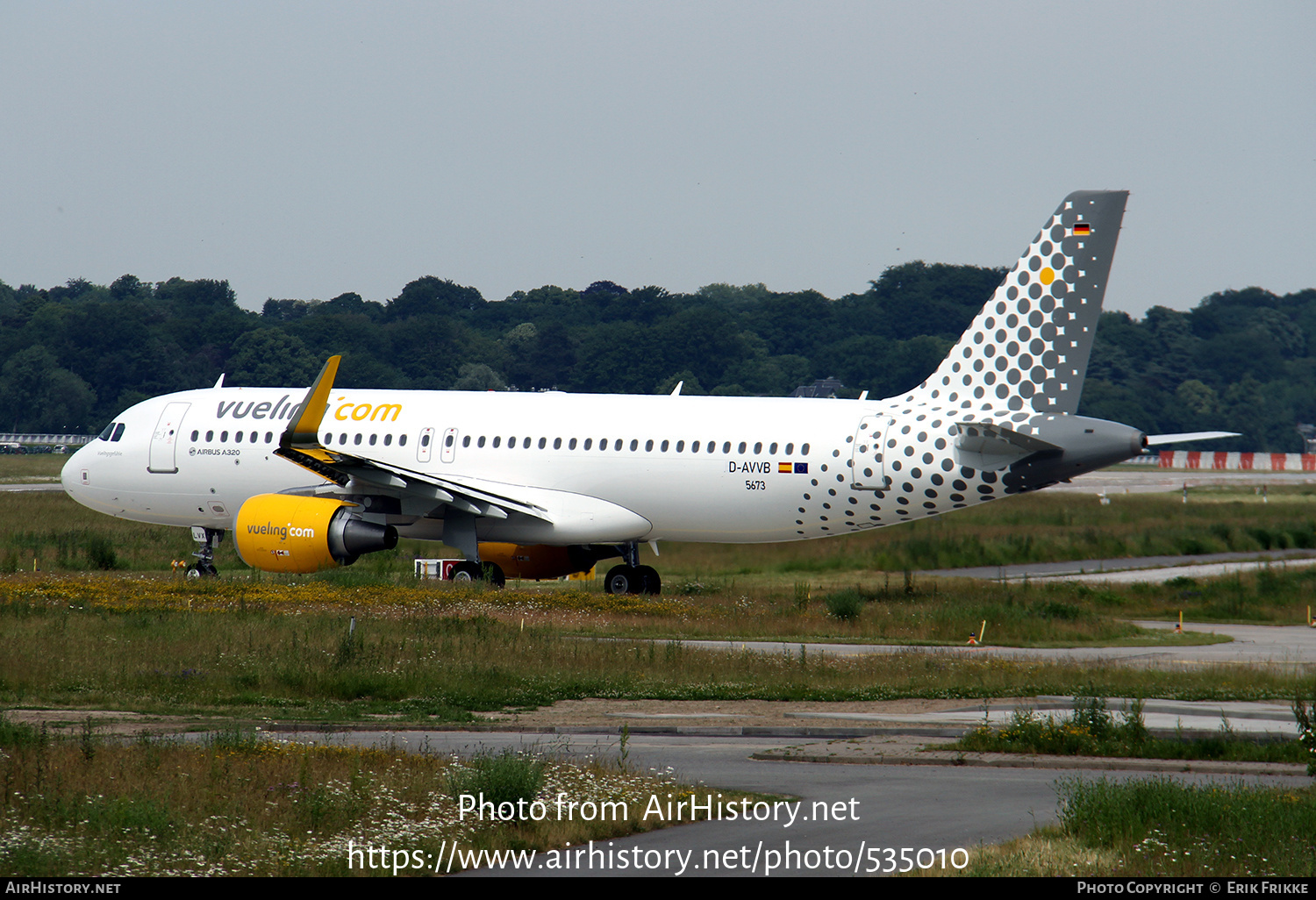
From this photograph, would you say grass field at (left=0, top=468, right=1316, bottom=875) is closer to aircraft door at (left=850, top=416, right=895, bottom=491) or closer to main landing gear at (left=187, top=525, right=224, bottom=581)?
main landing gear at (left=187, top=525, right=224, bottom=581)

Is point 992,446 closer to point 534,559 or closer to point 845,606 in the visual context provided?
point 845,606

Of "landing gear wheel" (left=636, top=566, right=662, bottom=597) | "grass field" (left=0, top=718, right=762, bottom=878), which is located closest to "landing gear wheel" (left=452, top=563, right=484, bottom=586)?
"landing gear wheel" (left=636, top=566, right=662, bottom=597)

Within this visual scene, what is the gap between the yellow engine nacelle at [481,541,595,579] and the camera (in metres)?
33.3

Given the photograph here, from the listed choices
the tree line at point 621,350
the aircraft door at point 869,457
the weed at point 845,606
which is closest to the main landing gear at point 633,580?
the weed at point 845,606

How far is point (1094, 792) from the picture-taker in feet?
38.9

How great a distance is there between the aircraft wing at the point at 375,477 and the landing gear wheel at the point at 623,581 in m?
2.21

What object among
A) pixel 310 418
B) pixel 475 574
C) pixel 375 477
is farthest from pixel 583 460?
pixel 310 418

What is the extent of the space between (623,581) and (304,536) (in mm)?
6892

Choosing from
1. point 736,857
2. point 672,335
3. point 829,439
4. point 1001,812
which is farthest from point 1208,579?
point 672,335

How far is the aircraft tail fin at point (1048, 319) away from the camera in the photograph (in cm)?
2788

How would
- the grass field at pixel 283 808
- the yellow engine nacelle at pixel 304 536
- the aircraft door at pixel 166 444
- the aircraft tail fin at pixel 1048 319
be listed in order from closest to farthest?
the grass field at pixel 283 808
the aircraft tail fin at pixel 1048 319
the yellow engine nacelle at pixel 304 536
the aircraft door at pixel 166 444

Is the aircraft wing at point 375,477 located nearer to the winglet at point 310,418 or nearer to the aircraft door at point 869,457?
the winglet at point 310,418

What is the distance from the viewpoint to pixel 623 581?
3219 centimetres
